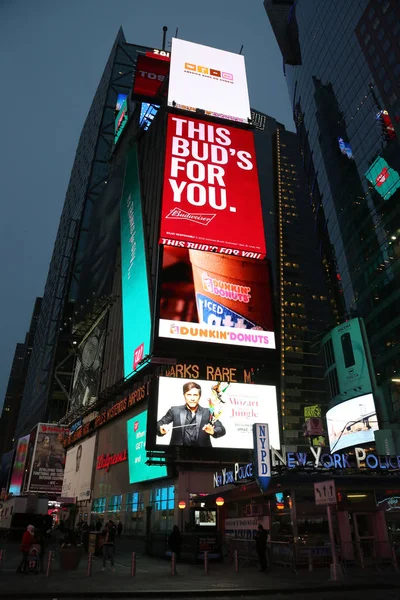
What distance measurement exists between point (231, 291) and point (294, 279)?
11736 cm

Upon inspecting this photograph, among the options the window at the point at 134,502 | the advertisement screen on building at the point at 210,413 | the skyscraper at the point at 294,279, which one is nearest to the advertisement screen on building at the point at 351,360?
the advertisement screen on building at the point at 210,413

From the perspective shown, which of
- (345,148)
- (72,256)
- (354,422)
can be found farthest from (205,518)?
(72,256)

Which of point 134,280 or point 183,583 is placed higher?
point 134,280

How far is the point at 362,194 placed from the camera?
71938 millimetres

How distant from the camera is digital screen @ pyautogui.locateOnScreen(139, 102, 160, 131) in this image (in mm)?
62969

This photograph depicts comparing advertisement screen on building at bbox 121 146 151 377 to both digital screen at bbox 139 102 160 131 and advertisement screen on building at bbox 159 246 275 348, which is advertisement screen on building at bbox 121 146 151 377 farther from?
digital screen at bbox 139 102 160 131

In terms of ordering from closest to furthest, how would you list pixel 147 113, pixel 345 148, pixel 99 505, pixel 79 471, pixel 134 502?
pixel 134 502
pixel 99 505
pixel 79 471
pixel 147 113
pixel 345 148

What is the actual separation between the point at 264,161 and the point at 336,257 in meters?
46.0

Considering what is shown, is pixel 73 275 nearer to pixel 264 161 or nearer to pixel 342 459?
pixel 264 161

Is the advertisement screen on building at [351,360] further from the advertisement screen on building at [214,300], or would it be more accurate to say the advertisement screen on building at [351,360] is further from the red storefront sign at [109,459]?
the red storefront sign at [109,459]

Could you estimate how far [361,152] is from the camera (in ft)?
239

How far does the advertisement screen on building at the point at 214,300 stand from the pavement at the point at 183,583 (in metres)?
15.9

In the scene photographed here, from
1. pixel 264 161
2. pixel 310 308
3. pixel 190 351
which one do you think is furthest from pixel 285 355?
pixel 190 351

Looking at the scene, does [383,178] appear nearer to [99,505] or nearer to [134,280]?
[134,280]
